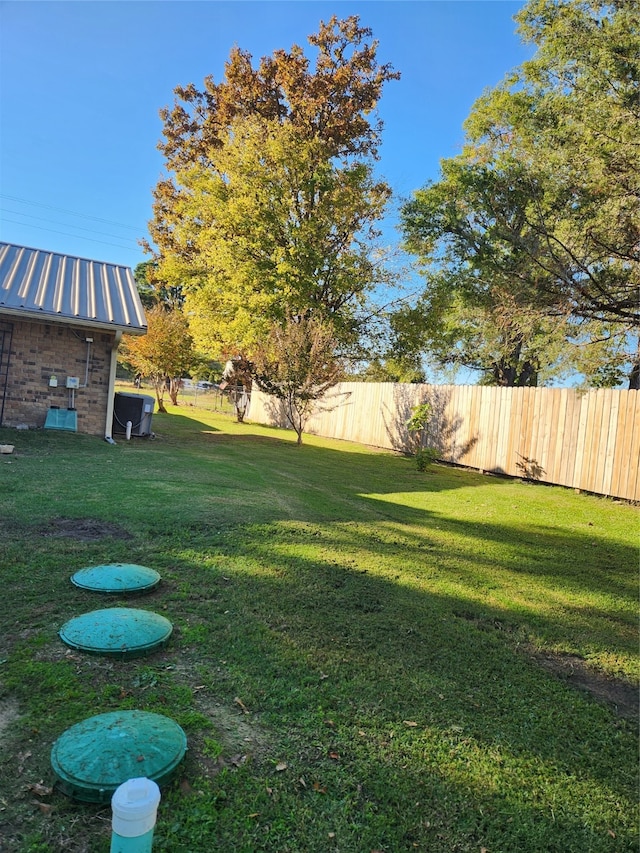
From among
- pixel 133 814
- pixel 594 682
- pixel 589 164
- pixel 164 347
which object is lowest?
pixel 594 682

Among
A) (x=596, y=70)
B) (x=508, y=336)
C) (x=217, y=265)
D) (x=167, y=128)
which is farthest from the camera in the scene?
(x=167, y=128)

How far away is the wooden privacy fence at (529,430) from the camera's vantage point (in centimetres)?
873

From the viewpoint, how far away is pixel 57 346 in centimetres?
1058

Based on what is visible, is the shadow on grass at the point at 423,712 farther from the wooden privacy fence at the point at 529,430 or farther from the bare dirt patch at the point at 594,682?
the wooden privacy fence at the point at 529,430

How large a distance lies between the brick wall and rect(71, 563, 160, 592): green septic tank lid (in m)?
8.15

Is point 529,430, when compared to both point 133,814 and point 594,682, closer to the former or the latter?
point 594,682

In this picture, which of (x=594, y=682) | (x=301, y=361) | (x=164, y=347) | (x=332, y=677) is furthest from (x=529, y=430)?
(x=164, y=347)

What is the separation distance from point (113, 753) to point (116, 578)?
169cm

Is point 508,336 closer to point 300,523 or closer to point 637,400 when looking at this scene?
point 637,400

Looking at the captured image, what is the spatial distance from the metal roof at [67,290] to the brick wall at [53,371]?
457 mm

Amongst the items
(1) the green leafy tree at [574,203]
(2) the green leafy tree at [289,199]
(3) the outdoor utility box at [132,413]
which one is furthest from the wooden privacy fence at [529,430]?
(3) the outdoor utility box at [132,413]

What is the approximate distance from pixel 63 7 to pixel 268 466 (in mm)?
7661

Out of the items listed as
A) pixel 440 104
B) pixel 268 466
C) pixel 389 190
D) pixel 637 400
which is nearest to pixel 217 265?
pixel 389 190

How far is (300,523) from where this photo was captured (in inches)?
215
